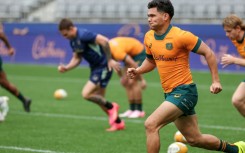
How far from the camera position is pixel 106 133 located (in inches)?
430

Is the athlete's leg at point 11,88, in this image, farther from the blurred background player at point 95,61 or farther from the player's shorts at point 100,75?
the player's shorts at point 100,75

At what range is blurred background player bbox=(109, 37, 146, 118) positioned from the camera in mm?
13352

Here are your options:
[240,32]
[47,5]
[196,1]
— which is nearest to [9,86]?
[240,32]

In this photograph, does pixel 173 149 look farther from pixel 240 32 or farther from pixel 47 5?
pixel 47 5

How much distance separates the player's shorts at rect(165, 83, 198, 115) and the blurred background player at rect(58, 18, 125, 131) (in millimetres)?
3947

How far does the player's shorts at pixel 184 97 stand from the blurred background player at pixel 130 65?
19.2 ft

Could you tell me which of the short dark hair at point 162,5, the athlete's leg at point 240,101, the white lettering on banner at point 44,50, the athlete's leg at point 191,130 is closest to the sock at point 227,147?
the athlete's leg at point 191,130

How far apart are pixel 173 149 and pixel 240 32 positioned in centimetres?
233

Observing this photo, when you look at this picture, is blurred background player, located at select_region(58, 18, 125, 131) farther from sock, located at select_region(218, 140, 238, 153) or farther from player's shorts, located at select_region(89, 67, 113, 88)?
sock, located at select_region(218, 140, 238, 153)

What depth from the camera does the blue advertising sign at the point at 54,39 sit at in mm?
23609

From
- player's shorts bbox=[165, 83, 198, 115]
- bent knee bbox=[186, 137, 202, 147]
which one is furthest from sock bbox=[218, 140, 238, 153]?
player's shorts bbox=[165, 83, 198, 115]

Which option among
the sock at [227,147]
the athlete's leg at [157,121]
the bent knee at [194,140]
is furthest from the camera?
the sock at [227,147]

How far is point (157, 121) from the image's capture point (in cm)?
712

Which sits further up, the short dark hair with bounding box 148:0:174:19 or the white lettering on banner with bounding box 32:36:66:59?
the short dark hair with bounding box 148:0:174:19
